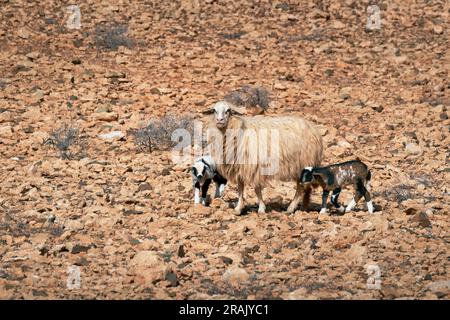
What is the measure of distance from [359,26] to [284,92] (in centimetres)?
453

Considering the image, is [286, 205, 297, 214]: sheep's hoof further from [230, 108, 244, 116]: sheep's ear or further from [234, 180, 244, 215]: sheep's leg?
[230, 108, 244, 116]: sheep's ear

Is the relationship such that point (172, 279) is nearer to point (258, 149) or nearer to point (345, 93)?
point (258, 149)

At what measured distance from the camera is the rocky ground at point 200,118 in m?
8.70

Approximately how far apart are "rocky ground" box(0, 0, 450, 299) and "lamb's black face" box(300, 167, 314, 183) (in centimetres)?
46

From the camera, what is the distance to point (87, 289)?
823 cm

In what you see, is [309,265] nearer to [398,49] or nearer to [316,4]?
[398,49]

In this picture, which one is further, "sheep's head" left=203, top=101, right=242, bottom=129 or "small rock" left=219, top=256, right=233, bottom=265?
"sheep's head" left=203, top=101, right=242, bottom=129

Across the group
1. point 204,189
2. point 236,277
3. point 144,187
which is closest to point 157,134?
point 144,187

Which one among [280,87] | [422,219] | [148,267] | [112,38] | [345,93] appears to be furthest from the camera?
[112,38]

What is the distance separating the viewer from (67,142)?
1375 centimetres

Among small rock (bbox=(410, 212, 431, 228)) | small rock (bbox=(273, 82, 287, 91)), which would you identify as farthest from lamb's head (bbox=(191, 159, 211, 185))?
small rock (bbox=(273, 82, 287, 91))

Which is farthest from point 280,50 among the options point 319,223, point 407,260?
point 407,260

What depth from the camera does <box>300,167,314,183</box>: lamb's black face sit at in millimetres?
10867

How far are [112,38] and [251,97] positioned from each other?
4374 mm
